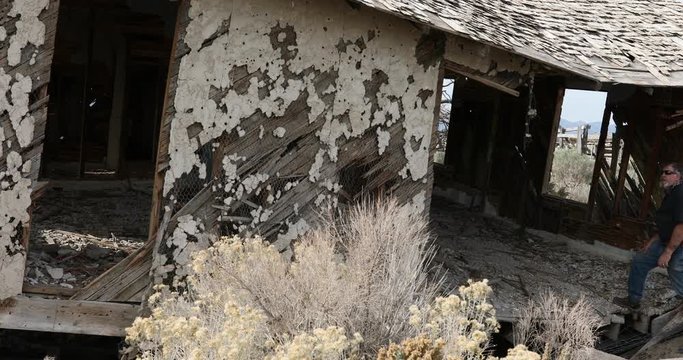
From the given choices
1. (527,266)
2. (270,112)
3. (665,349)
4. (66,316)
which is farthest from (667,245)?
(66,316)

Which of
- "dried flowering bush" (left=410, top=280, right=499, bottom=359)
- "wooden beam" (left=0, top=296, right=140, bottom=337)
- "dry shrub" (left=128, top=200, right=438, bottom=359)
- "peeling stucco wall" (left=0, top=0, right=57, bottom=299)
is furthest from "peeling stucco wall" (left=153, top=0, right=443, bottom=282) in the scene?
"dried flowering bush" (left=410, top=280, right=499, bottom=359)

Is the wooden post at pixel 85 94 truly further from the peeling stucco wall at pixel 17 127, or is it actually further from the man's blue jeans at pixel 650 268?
the man's blue jeans at pixel 650 268

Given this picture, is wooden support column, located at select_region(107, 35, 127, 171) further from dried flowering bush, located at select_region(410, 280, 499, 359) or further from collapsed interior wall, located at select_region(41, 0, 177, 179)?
dried flowering bush, located at select_region(410, 280, 499, 359)

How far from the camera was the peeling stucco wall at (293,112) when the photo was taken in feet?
24.7

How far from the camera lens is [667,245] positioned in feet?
29.9

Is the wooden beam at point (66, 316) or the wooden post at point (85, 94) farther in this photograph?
the wooden post at point (85, 94)

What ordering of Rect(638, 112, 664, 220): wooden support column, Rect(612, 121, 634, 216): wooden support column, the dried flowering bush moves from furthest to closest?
Rect(612, 121, 634, 216): wooden support column < Rect(638, 112, 664, 220): wooden support column < the dried flowering bush

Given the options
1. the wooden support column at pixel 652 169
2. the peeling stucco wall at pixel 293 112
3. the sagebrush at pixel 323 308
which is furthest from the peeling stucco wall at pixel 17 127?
the wooden support column at pixel 652 169

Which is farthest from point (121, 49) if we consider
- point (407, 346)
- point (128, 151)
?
point (407, 346)

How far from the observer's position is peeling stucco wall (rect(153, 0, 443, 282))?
24.7 ft

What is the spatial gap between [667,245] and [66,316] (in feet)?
20.6

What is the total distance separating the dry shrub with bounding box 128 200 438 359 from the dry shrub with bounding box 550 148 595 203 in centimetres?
887

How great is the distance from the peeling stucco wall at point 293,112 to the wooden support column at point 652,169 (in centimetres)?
451

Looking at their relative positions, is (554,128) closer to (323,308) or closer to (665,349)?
(665,349)
